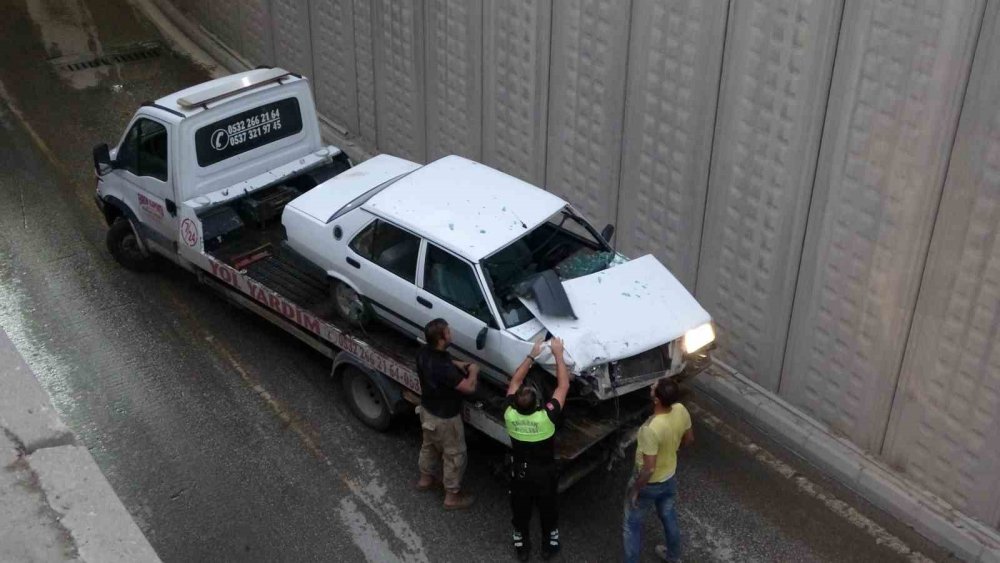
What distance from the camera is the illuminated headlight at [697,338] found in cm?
808

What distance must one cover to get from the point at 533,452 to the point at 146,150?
5463 mm

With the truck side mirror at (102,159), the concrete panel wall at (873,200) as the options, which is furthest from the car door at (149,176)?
the concrete panel wall at (873,200)

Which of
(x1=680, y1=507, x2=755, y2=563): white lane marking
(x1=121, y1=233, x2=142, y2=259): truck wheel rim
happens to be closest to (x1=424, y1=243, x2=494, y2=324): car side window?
(x1=680, y1=507, x2=755, y2=563): white lane marking

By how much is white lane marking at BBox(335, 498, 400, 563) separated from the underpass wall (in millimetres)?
3842

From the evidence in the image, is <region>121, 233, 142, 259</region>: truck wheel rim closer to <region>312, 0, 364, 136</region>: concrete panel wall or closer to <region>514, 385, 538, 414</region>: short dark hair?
<region>312, 0, 364, 136</region>: concrete panel wall

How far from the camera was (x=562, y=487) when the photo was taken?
26.4 feet

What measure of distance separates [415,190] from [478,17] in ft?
11.5

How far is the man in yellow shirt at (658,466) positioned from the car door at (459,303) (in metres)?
1.43

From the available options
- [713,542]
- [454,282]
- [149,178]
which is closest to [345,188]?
[454,282]

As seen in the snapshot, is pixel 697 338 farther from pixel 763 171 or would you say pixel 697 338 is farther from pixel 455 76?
pixel 455 76

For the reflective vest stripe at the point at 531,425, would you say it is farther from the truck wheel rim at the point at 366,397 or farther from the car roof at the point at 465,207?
the truck wheel rim at the point at 366,397

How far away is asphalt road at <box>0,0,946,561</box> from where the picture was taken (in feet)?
26.8

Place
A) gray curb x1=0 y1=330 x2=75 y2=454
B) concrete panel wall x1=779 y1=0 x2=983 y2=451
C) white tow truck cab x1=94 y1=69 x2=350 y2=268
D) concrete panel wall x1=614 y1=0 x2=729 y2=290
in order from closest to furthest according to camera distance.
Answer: gray curb x1=0 y1=330 x2=75 y2=454
concrete panel wall x1=779 y1=0 x2=983 y2=451
concrete panel wall x1=614 y1=0 x2=729 y2=290
white tow truck cab x1=94 y1=69 x2=350 y2=268

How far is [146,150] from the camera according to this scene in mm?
10484
